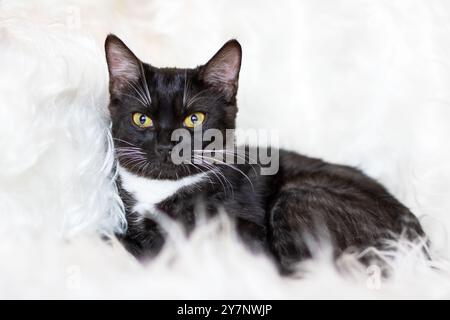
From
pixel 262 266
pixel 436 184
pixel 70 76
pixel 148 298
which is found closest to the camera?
pixel 148 298

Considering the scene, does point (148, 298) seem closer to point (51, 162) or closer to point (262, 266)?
point (262, 266)

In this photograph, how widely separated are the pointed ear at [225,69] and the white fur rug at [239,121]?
0.27 metres

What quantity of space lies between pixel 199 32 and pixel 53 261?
2.76 feet

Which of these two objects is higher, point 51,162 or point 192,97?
point 192,97

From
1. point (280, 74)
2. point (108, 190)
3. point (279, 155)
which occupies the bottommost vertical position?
point (108, 190)

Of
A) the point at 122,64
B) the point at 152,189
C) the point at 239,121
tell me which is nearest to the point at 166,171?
the point at 152,189

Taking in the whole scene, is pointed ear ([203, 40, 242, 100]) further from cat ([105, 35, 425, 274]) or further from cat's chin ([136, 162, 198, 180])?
cat's chin ([136, 162, 198, 180])

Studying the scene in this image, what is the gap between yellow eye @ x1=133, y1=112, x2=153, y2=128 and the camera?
4.49 ft

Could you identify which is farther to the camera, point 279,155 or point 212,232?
point 279,155

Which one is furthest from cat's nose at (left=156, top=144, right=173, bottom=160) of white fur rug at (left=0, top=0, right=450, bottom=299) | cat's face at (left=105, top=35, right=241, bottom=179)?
white fur rug at (left=0, top=0, right=450, bottom=299)

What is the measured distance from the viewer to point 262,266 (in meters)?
1.25

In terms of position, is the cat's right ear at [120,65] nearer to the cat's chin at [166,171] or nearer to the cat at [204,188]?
the cat at [204,188]

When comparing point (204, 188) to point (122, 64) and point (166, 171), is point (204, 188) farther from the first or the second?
point (122, 64)

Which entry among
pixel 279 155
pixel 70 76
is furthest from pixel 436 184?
pixel 70 76
